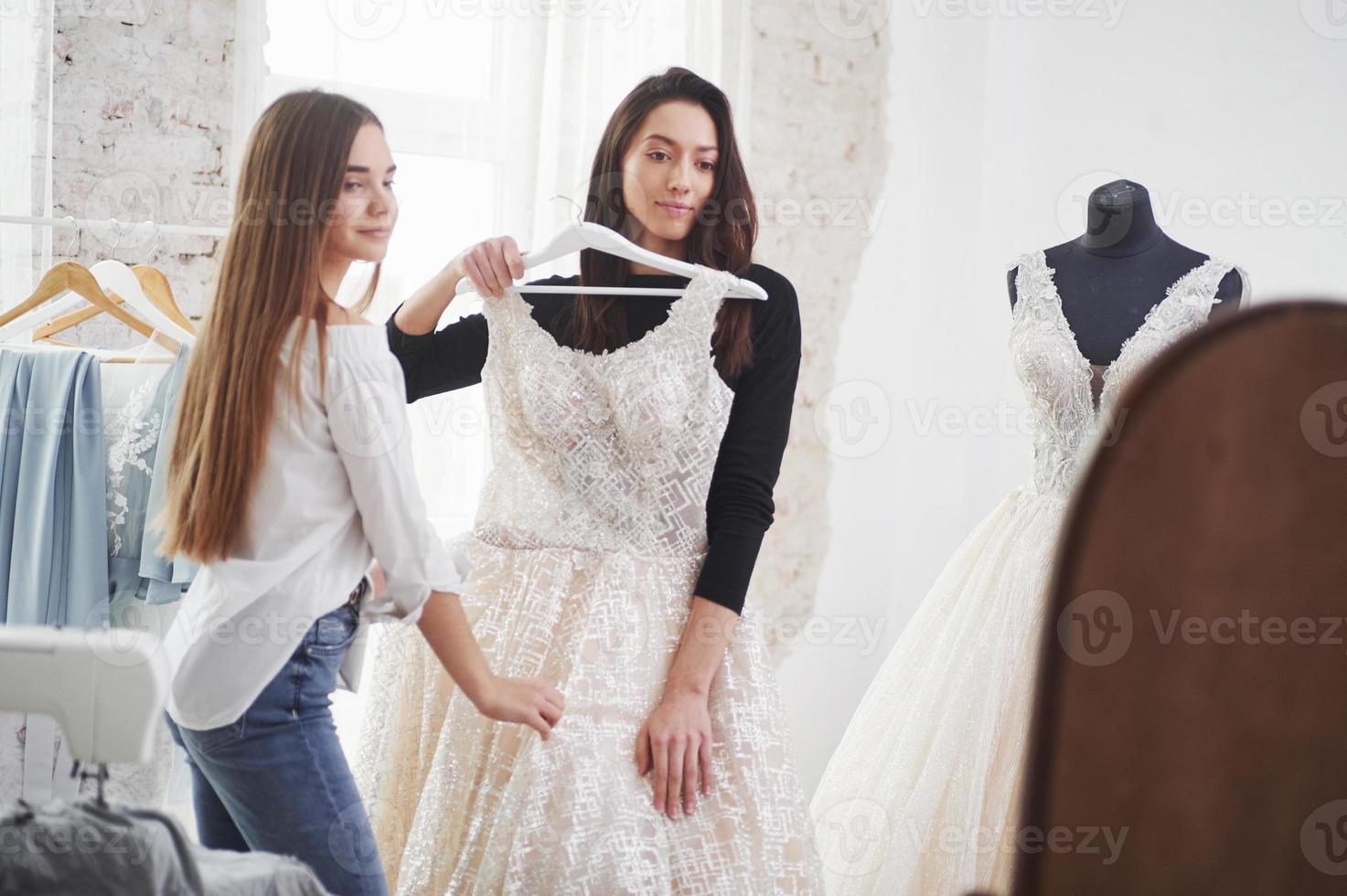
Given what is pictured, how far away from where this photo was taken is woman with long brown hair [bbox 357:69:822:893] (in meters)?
1.42

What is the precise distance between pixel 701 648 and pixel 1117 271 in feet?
4.07

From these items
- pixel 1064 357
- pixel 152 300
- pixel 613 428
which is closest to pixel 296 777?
pixel 613 428

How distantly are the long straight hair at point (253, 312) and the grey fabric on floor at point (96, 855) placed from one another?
0.41 metres

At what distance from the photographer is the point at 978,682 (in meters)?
2.07

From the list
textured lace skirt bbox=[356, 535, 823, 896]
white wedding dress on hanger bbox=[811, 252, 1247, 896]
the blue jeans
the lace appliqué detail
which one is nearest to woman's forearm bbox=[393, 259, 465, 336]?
textured lace skirt bbox=[356, 535, 823, 896]

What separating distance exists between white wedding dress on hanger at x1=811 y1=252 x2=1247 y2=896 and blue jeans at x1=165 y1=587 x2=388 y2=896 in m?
1.18

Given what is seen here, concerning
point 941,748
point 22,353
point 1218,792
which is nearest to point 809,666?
point 941,748

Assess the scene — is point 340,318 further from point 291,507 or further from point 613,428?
point 613,428

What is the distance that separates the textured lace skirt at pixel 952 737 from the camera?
1.97 m

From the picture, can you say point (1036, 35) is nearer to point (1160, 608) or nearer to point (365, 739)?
point (365, 739)

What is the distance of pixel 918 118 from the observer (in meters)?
3.86

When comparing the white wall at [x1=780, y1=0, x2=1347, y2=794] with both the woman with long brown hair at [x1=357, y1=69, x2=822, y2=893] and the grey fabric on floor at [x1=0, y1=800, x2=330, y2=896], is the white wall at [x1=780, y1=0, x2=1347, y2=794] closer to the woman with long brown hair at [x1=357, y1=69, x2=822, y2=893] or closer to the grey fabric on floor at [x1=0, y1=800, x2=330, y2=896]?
the woman with long brown hair at [x1=357, y1=69, x2=822, y2=893]

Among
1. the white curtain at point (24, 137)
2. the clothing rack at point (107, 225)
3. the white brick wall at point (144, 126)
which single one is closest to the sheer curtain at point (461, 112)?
the white brick wall at point (144, 126)

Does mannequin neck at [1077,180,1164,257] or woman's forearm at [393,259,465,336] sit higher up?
mannequin neck at [1077,180,1164,257]
